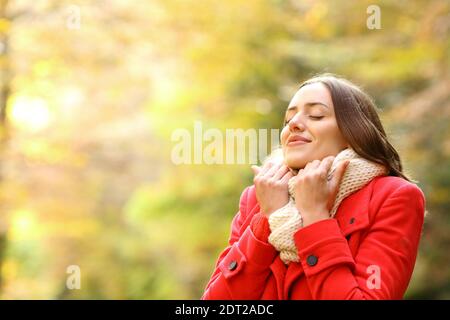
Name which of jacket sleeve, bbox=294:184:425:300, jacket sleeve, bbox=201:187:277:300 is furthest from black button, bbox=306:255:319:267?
jacket sleeve, bbox=201:187:277:300

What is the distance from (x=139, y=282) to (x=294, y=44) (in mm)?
6543

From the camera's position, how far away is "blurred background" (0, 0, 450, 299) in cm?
891

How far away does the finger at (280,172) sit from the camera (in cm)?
210

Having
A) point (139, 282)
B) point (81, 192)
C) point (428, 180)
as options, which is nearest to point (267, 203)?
point (428, 180)

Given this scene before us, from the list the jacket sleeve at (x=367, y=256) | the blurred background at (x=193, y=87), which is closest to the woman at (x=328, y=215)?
the jacket sleeve at (x=367, y=256)

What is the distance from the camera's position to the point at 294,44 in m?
9.84

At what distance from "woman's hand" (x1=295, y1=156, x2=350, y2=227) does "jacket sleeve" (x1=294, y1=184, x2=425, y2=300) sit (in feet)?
0.13

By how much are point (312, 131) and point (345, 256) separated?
1.48 feet

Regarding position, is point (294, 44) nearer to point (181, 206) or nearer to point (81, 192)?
point (181, 206)

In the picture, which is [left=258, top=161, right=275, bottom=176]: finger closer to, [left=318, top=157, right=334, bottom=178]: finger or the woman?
the woman

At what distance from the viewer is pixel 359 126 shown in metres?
2.13

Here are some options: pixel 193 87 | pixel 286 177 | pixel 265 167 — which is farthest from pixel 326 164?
pixel 193 87

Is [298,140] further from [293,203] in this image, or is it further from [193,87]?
[193,87]

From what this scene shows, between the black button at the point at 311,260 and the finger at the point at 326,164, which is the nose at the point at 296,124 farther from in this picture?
the black button at the point at 311,260
